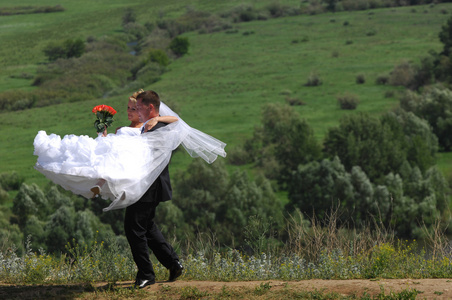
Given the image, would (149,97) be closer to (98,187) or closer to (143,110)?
(143,110)

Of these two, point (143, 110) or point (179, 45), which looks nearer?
point (143, 110)

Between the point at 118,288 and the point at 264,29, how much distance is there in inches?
5192

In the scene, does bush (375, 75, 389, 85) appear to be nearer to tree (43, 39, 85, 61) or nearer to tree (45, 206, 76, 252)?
tree (43, 39, 85, 61)

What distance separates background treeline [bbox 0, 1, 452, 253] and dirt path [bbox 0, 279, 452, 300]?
98.2 feet

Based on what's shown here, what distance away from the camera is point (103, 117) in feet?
28.4

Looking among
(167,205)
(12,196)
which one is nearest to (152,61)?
(12,196)

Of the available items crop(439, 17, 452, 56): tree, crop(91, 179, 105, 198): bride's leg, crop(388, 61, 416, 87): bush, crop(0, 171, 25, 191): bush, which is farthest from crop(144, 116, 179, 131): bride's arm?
crop(439, 17, 452, 56): tree

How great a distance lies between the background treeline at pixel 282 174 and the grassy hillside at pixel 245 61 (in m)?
3.75

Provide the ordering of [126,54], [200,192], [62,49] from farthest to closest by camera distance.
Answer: [126,54], [62,49], [200,192]

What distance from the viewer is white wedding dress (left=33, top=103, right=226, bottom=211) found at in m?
7.70

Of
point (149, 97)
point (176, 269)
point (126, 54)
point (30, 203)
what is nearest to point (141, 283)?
point (176, 269)

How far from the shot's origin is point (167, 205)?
5928 cm

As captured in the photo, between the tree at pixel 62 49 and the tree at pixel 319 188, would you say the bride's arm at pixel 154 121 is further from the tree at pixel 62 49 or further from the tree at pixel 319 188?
the tree at pixel 62 49

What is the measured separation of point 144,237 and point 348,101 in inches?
3444
